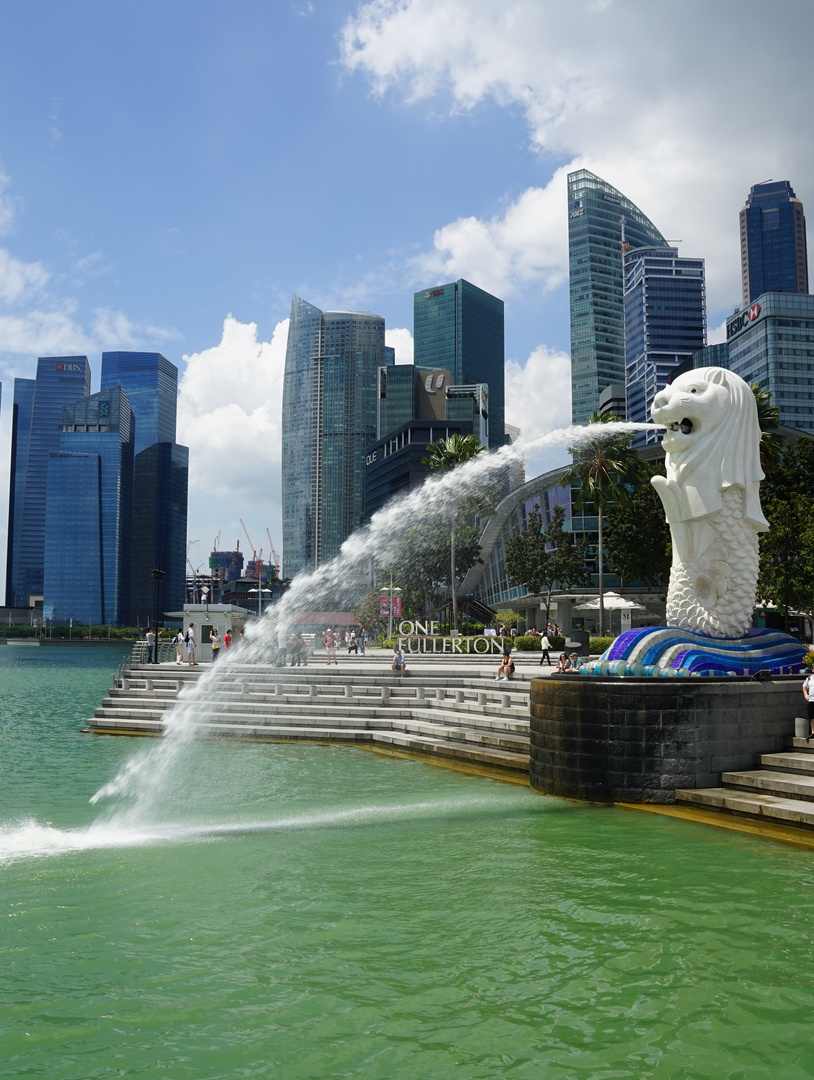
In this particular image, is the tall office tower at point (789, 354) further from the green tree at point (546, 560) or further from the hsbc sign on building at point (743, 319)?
the green tree at point (546, 560)

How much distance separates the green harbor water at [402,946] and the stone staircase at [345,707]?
609 centimetres

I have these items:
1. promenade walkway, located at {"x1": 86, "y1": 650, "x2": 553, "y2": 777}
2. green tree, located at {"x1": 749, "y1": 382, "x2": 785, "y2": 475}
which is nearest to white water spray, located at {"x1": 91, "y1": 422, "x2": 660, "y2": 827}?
promenade walkway, located at {"x1": 86, "y1": 650, "x2": 553, "y2": 777}

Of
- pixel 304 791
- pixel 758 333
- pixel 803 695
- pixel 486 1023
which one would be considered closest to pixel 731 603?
pixel 803 695

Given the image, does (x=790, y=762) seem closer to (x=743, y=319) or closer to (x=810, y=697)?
(x=810, y=697)

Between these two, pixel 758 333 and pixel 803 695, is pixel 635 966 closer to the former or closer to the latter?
pixel 803 695

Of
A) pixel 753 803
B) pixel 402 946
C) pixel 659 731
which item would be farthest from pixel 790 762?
pixel 402 946

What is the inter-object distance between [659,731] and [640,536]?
108 ft

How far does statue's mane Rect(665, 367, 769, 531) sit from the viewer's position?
1708 centimetres

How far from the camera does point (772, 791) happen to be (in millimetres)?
14297

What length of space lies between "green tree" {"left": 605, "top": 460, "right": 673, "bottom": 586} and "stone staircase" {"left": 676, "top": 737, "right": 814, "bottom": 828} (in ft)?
104

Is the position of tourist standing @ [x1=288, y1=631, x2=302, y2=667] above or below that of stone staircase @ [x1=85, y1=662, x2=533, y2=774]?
above

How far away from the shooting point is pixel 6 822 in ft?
47.9

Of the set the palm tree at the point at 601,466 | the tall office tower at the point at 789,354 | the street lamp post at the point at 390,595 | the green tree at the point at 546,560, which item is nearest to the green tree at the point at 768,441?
the palm tree at the point at 601,466

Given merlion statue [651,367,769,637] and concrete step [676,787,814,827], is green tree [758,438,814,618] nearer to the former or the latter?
merlion statue [651,367,769,637]
